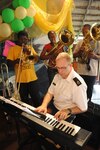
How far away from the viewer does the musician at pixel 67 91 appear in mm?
1811

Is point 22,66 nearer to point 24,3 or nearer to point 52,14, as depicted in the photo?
point 24,3

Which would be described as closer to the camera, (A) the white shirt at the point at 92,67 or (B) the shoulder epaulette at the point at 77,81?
(B) the shoulder epaulette at the point at 77,81

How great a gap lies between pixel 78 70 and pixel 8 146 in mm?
1374

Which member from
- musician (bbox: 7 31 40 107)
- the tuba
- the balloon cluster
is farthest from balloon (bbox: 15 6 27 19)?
the tuba

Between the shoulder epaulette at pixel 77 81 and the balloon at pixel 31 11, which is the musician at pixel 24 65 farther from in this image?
the shoulder epaulette at pixel 77 81

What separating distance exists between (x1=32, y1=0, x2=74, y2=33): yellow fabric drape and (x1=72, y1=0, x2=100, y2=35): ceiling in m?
1.65

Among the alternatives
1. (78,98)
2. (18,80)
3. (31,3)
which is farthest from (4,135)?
(31,3)

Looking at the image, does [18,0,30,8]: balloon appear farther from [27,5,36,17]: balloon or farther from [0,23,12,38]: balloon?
[0,23,12,38]: balloon

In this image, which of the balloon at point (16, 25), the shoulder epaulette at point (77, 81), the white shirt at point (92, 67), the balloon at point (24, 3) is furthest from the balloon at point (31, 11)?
A: the shoulder epaulette at point (77, 81)

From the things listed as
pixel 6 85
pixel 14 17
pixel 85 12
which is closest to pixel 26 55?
pixel 14 17

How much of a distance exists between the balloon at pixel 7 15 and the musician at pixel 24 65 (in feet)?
0.88

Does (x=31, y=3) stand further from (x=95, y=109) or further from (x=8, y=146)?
(x=8, y=146)

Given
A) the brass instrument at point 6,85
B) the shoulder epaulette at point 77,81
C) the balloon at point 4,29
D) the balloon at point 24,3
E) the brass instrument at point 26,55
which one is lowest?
the brass instrument at point 6,85

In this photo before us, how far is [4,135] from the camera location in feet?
8.78
